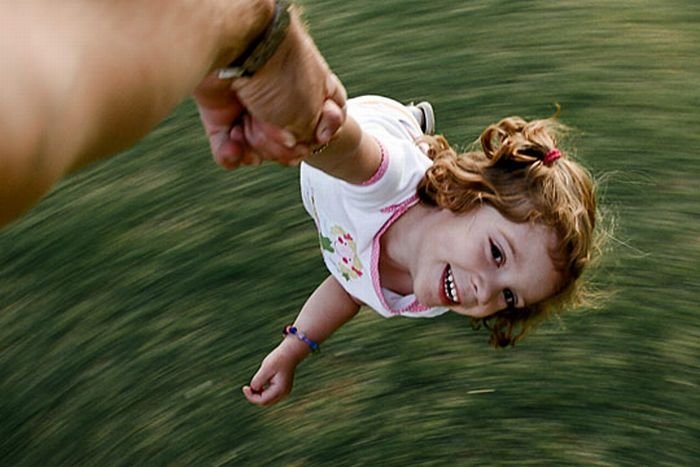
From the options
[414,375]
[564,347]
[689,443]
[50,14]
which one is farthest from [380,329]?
[50,14]

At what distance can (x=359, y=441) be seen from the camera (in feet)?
8.79

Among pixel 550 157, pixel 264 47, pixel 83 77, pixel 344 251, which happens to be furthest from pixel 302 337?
pixel 83 77

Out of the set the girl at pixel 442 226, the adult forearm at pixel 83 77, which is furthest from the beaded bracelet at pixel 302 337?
the adult forearm at pixel 83 77

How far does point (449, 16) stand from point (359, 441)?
153cm

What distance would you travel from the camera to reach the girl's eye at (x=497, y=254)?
234 centimetres

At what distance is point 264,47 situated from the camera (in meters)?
1.59

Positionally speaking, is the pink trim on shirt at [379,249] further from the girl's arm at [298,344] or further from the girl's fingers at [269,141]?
the girl's fingers at [269,141]

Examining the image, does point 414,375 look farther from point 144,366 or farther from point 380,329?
point 144,366

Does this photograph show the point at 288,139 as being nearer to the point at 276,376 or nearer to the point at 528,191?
the point at 528,191

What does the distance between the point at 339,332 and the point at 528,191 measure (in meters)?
0.73

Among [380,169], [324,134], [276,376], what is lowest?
[276,376]

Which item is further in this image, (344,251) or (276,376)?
(276,376)

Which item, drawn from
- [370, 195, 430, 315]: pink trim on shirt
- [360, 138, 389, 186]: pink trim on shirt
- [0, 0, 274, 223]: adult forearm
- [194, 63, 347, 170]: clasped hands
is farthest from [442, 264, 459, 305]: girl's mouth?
[0, 0, 274, 223]: adult forearm

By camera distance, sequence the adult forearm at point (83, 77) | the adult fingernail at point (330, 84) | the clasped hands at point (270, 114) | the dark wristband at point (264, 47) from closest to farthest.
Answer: the adult forearm at point (83, 77), the dark wristband at point (264, 47), the clasped hands at point (270, 114), the adult fingernail at point (330, 84)
